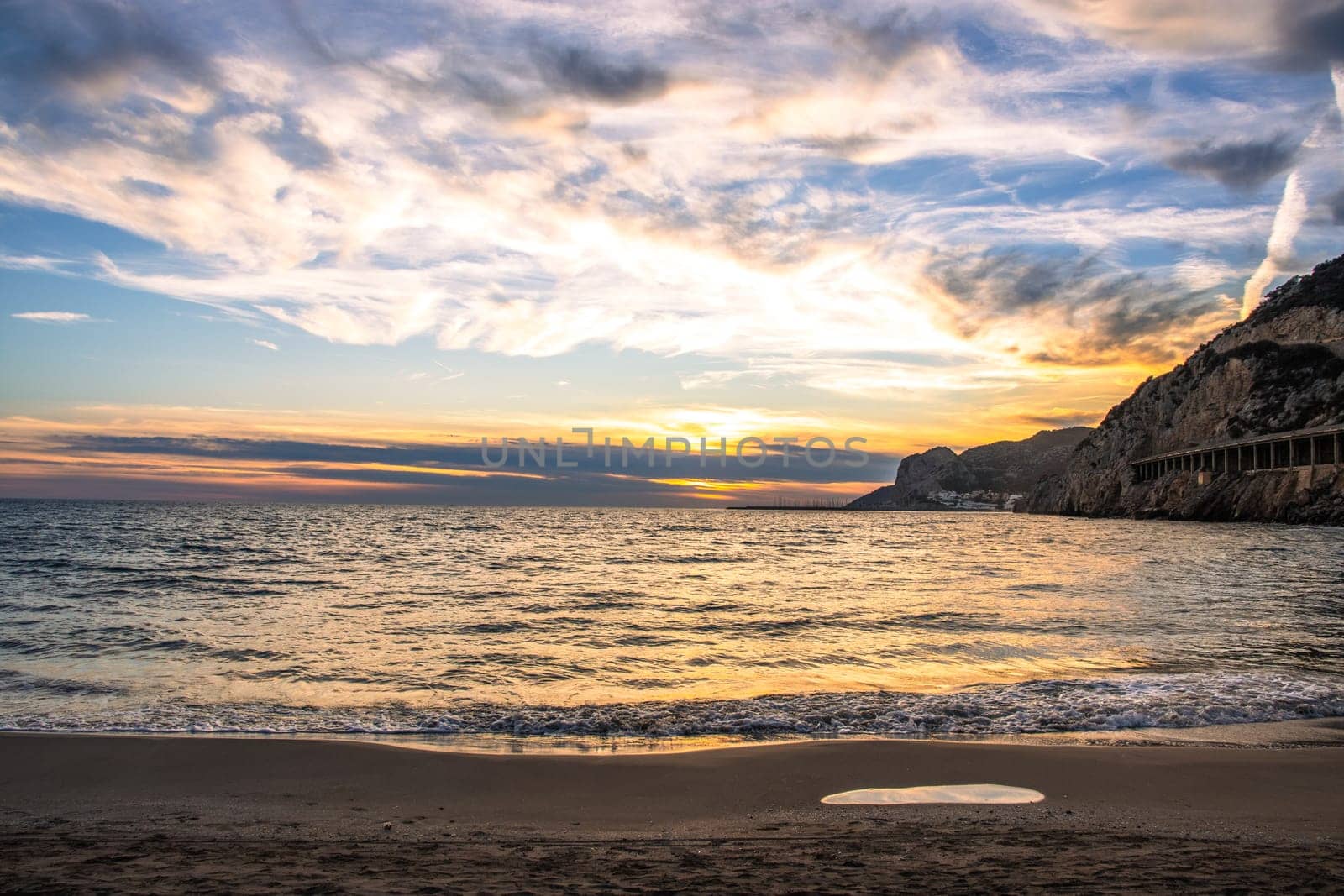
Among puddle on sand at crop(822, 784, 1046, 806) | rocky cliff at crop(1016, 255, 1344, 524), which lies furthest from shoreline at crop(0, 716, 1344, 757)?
rocky cliff at crop(1016, 255, 1344, 524)

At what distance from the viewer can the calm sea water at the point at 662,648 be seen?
1026 cm

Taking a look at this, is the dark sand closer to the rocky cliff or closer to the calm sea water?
the calm sea water

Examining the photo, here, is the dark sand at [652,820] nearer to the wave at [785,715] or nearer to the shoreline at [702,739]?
the shoreline at [702,739]

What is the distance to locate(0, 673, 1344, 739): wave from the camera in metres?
9.60

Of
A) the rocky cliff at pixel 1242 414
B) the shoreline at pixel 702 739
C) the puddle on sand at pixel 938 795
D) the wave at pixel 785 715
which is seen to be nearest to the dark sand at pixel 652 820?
the puddle on sand at pixel 938 795

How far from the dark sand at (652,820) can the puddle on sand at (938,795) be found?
0.55ft

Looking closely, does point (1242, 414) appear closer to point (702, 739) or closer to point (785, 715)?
point (785, 715)

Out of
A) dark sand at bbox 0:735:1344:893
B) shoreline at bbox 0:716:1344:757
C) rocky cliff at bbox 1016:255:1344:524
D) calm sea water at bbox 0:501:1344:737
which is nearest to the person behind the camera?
dark sand at bbox 0:735:1344:893

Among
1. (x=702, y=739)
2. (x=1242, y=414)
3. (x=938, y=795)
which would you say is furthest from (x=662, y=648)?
(x=1242, y=414)

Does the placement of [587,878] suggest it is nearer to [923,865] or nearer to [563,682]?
[923,865]

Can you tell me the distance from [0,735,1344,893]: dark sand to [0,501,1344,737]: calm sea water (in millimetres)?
1545

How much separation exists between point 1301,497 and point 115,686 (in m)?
94.2

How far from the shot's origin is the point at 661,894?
14.5ft

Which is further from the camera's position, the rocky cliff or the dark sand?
the rocky cliff
